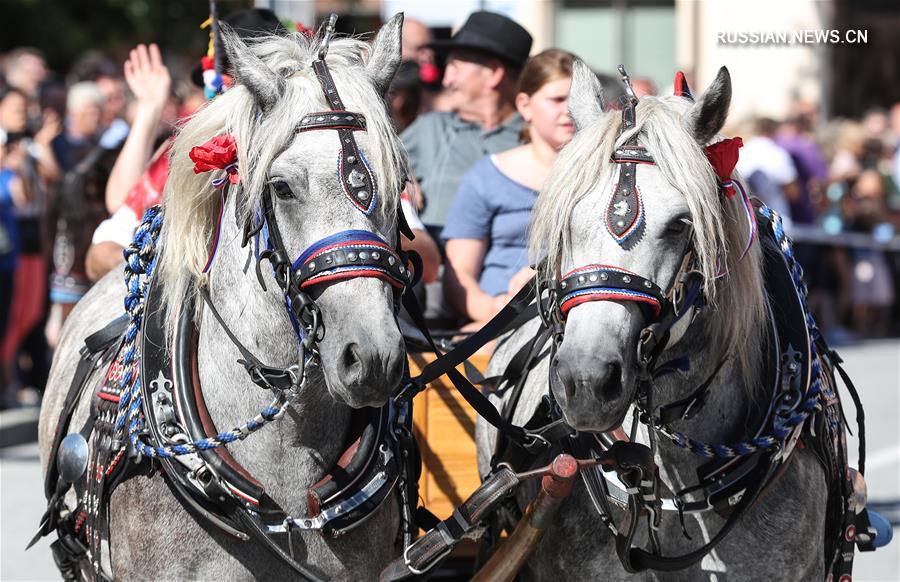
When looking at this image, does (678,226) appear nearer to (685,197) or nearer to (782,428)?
(685,197)

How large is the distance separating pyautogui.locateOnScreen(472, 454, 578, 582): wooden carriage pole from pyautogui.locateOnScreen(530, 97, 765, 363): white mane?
496 millimetres

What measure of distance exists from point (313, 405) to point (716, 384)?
1.02 meters

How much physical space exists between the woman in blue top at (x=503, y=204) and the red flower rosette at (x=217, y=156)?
5.51 ft

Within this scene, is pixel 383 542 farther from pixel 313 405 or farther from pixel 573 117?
pixel 573 117

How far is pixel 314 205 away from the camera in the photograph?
3107 millimetres

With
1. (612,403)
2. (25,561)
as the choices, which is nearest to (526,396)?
(612,403)

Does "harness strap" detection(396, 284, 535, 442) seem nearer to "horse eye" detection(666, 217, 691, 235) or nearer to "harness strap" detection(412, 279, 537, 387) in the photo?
"harness strap" detection(412, 279, 537, 387)

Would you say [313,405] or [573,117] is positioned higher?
[573,117]

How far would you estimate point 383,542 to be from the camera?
3.58 metres

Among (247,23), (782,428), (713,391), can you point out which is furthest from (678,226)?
(247,23)

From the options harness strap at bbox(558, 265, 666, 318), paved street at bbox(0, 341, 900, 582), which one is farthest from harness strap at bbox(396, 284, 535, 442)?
paved street at bbox(0, 341, 900, 582)

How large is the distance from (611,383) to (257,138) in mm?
1011

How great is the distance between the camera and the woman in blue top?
16.0 feet

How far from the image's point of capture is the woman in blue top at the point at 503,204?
16.0 feet
